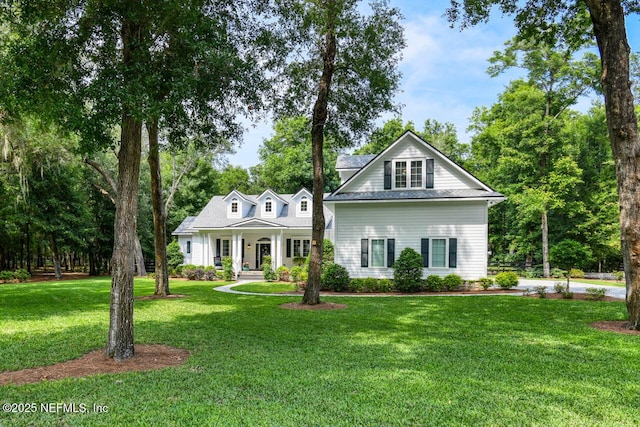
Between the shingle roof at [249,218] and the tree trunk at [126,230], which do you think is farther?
the shingle roof at [249,218]

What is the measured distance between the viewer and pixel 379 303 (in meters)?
13.5

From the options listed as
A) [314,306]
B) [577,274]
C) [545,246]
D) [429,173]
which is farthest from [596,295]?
[577,274]

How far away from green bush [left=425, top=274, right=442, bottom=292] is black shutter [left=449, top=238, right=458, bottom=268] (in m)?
1.00

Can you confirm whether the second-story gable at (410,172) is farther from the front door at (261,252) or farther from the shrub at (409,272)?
the front door at (261,252)

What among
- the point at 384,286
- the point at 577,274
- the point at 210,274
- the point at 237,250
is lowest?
the point at 577,274

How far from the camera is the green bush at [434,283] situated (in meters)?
17.2

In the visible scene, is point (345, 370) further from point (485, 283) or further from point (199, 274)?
point (199, 274)

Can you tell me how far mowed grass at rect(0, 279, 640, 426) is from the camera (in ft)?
13.4

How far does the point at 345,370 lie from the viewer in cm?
567

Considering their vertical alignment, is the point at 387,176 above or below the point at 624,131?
above

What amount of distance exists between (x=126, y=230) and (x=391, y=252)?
13677 millimetres

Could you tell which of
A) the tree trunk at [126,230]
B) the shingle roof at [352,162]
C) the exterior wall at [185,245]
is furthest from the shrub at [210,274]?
the tree trunk at [126,230]

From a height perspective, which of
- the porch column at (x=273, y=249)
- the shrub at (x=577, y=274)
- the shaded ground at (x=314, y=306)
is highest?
the porch column at (x=273, y=249)

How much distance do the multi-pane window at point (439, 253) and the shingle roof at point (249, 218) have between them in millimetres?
9400
